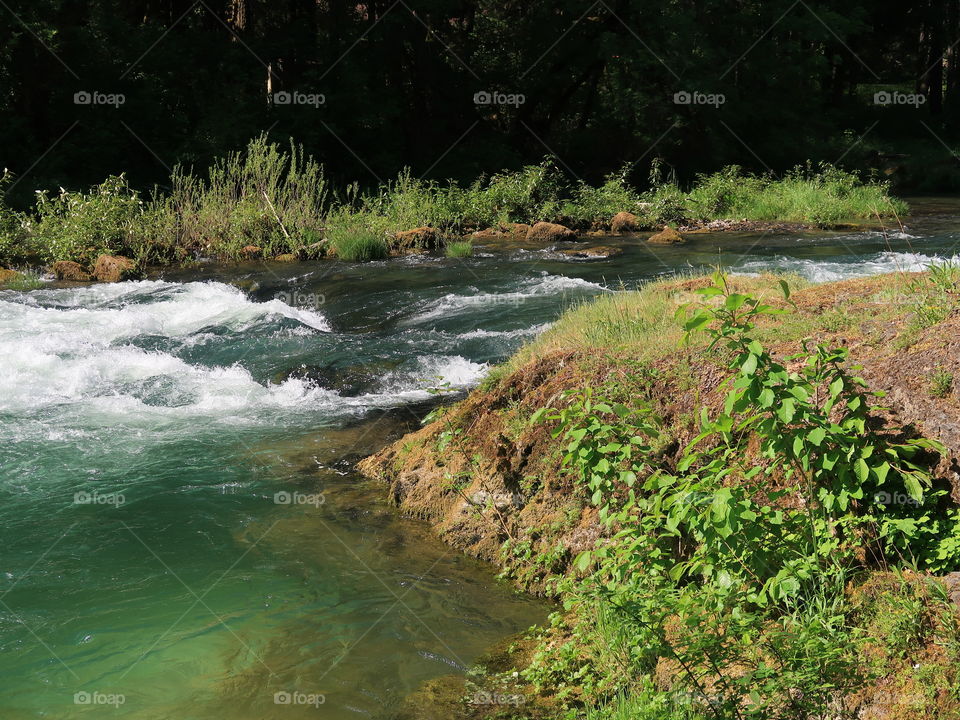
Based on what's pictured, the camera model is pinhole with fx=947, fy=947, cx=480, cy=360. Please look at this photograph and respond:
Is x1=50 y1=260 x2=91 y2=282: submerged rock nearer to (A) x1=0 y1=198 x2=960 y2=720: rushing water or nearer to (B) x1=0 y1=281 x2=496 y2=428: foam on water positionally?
(A) x1=0 y1=198 x2=960 y2=720: rushing water

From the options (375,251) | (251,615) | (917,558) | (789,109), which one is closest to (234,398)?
(251,615)

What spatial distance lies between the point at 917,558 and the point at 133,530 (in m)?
4.94

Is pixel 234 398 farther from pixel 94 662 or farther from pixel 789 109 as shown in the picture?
pixel 789 109

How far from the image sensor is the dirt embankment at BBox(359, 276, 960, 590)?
4977mm

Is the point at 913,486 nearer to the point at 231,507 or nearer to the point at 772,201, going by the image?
the point at 231,507

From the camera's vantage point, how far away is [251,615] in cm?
539

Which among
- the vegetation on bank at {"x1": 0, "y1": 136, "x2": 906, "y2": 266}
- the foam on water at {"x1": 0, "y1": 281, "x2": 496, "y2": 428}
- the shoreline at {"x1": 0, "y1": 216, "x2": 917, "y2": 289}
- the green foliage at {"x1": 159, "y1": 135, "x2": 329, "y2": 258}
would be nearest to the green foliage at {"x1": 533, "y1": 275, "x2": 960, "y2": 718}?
the foam on water at {"x1": 0, "y1": 281, "x2": 496, "y2": 428}

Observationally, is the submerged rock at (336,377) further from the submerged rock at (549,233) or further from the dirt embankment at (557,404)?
the submerged rock at (549,233)

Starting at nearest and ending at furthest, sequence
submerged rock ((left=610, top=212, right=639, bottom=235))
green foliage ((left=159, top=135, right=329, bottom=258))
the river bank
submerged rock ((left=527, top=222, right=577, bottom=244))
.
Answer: the river bank, green foliage ((left=159, top=135, right=329, bottom=258)), submerged rock ((left=527, top=222, right=577, bottom=244)), submerged rock ((left=610, top=212, right=639, bottom=235))

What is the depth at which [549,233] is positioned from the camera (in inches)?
775

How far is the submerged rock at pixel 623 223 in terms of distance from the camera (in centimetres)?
2097

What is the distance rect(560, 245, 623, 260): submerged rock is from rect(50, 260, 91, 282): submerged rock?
27.9 ft

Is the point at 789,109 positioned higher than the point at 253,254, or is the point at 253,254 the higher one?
the point at 789,109

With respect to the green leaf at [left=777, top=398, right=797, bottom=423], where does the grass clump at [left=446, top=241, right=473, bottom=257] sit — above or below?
below
